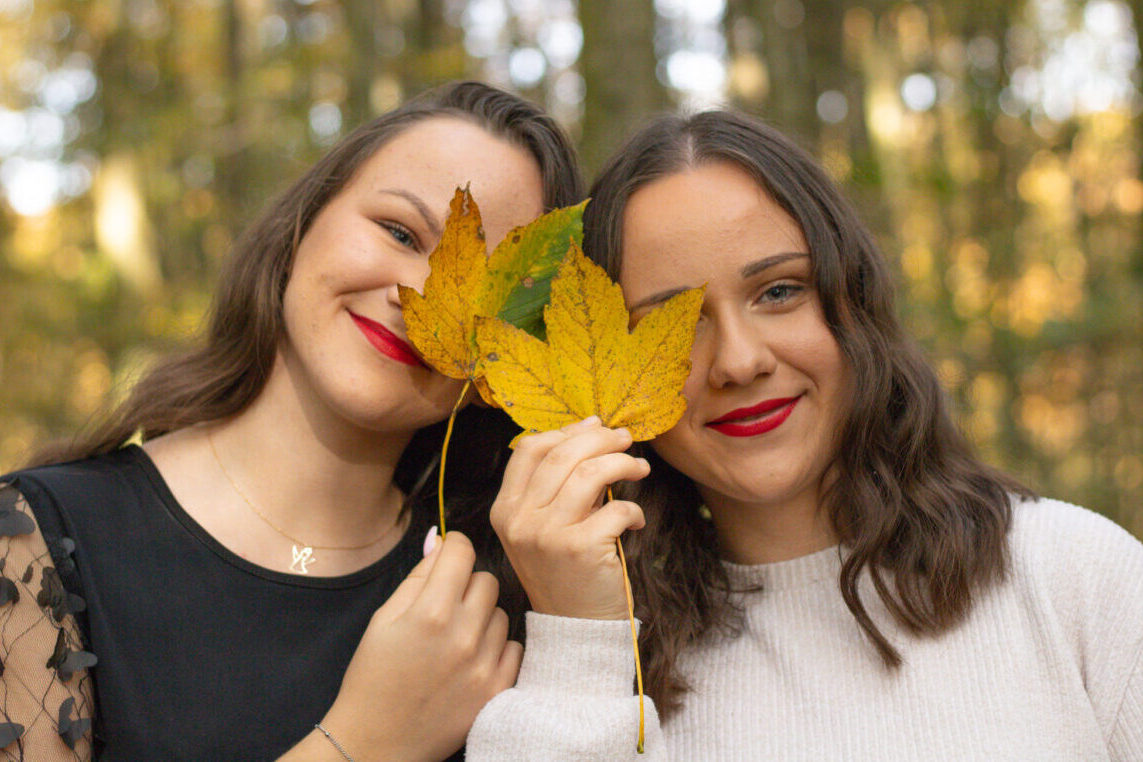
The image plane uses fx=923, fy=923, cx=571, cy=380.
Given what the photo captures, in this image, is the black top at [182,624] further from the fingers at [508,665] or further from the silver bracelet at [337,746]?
the fingers at [508,665]

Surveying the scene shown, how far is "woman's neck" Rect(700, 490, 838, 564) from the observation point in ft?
6.12

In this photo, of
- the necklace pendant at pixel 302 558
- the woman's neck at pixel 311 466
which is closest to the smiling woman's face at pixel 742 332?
the woman's neck at pixel 311 466

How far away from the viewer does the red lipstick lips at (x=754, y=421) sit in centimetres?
Result: 162

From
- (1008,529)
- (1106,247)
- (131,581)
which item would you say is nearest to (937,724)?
(1008,529)

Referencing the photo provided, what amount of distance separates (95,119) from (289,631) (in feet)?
27.1

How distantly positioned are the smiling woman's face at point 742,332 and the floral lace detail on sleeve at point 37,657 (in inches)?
42.6

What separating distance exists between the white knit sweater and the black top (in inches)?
18.4

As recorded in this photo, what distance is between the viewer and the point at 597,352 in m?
1.34

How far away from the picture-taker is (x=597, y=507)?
1.39 m

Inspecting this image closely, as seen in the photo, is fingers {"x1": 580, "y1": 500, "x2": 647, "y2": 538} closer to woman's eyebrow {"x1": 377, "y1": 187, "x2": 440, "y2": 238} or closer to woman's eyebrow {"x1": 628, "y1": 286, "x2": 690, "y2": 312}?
woman's eyebrow {"x1": 628, "y1": 286, "x2": 690, "y2": 312}

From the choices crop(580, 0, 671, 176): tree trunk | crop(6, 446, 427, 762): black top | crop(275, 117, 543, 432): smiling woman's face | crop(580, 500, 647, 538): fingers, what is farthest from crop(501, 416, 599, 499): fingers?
crop(580, 0, 671, 176): tree trunk

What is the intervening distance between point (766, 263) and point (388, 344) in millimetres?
700

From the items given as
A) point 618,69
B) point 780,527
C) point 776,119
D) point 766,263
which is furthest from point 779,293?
point 776,119

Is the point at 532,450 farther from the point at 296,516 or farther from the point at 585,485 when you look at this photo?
the point at 296,516
